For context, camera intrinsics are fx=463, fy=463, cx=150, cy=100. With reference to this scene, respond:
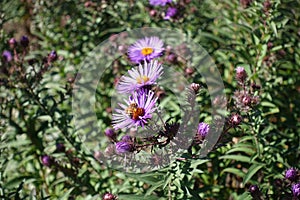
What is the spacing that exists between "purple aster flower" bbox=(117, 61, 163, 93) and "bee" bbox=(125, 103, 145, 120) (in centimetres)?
8

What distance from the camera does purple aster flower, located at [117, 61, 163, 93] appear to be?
1.58 metres

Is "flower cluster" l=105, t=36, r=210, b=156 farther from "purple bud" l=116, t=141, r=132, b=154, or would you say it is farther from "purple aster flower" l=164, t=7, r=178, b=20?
"purple aster flower" l=164, t=7, r=178, b=20

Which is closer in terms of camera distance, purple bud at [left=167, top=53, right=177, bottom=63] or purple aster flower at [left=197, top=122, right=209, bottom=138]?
Answer: purple aster flower at [left=197, top=122, right=209, bottom=138]

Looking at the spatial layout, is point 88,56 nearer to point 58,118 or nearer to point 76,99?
point 76,99

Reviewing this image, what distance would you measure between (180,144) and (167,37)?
1456 mm

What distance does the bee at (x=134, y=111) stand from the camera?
1.50m

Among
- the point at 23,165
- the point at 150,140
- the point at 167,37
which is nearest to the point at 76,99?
the point at 23,165

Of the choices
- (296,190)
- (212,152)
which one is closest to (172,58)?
(212,152)

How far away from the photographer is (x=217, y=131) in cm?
162

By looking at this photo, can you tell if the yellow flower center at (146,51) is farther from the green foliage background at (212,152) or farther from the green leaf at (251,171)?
the green leaf at (251,171)

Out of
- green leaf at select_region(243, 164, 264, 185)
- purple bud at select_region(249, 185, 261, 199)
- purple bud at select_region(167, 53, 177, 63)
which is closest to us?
purple bud at select_region(249, 185, 261, 199)

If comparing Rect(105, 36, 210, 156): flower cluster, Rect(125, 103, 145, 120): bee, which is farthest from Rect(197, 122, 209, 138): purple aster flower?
Rect(125, 103, 145, 120): bee

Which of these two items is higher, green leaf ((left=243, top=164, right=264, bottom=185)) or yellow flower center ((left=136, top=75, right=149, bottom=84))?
yellow flower center ((left=136, top=75, right=149, bottom=84))

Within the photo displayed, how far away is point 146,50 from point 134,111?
0.61 meters
